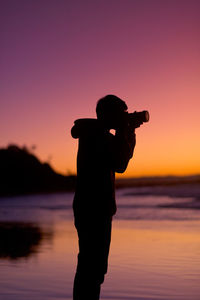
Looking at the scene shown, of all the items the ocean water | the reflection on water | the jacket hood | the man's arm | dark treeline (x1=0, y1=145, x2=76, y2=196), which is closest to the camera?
the man's arm

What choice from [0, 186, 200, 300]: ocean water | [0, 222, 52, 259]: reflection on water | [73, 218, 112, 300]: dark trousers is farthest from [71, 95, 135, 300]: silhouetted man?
[0, 222, 52, 259]: reflection on water

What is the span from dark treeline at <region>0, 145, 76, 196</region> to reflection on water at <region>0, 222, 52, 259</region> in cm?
2832

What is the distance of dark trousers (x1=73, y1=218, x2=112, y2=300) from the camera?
3.33 m

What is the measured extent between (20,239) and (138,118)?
5810mm

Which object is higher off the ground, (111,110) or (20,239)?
(111,110)

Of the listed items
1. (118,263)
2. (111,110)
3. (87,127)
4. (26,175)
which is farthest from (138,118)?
(26,175)

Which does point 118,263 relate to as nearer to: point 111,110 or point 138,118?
point 138,118

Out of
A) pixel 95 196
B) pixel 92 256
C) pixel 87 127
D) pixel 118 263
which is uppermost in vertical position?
pixel 87 127

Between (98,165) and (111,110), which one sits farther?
(111,110)

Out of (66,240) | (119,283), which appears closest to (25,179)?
(66,240)

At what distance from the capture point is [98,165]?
3.35 m

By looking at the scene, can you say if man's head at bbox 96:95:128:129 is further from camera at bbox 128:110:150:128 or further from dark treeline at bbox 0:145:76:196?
dark treeline at bbox 0:145:76:196

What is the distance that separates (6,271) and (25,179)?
4000cm

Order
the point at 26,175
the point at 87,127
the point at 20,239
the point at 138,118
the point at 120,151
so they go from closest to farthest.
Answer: the point at 120,151 → the point at 87,127 → the point at 138,118 → the point at 20,239 → the point at 26,175
